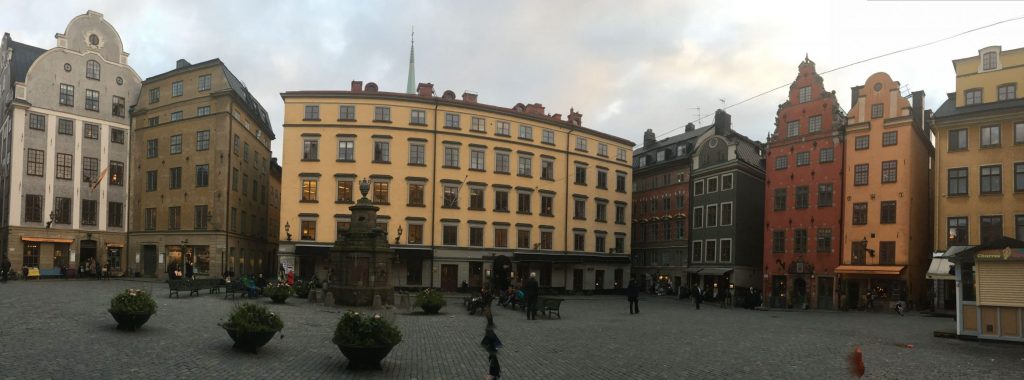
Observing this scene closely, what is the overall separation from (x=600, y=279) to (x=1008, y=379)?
4726 cm

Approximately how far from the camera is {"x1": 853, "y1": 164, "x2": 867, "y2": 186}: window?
47.3 m

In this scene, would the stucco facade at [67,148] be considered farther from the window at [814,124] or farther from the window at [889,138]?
the window at [889,138]

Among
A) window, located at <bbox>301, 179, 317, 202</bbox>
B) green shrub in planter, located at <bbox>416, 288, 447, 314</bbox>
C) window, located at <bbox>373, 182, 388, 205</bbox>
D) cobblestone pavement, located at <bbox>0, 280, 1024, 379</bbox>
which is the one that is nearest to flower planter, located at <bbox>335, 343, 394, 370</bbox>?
cobblestone pavement, located at <bbox>0, 280, 1024, 379</bbox>

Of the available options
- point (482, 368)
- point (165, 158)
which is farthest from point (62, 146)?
point (482, 368)

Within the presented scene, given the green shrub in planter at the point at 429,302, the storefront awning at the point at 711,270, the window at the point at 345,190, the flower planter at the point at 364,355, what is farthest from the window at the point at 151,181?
the flower planter at the point at 364,355

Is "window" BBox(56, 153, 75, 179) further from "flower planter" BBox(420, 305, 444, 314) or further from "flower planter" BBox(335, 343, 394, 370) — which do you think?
"flower planter" BBox(335, 343, 394, 370)

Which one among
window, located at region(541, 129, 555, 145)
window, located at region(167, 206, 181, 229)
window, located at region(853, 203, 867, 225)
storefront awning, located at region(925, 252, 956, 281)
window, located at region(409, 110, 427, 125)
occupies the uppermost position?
window, located at region(409, 110, 427, 125)

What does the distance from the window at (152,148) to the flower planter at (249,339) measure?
46681 mm

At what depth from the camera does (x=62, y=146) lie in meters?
52.3

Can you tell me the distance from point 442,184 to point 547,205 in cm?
987

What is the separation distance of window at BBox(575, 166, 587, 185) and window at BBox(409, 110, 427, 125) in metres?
14.9

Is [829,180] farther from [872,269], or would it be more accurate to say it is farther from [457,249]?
[457,249]

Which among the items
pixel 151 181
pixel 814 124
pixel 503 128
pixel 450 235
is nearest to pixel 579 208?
pixel 503 128

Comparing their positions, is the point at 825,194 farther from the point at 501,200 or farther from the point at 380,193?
the point at 380,193
